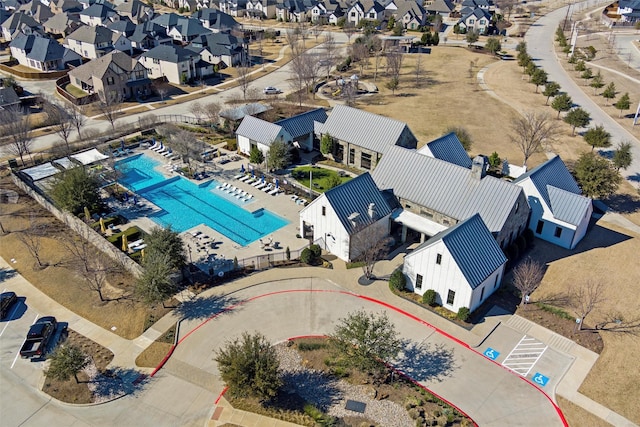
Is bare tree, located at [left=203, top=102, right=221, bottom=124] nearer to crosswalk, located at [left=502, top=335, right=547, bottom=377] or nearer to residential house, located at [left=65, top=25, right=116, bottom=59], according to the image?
residential house, located at [left=65, top=25, right=116, bottom=59]

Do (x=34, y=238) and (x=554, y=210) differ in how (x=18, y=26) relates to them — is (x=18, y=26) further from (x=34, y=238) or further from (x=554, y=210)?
(x=554, y=210)

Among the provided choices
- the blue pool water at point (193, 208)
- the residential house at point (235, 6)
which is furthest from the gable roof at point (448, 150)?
the residential house at point (235, 6)

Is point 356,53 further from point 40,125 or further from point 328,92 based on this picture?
point 40,125

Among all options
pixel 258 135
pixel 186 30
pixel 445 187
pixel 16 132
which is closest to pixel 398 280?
pixel 445 187

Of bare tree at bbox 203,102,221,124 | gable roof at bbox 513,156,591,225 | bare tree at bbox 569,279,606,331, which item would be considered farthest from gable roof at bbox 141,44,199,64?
bare tree at bbox 569,279,606,331

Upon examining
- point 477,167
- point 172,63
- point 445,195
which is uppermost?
point 477,167

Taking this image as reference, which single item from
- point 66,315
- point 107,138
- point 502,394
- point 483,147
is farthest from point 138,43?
point 502,394
